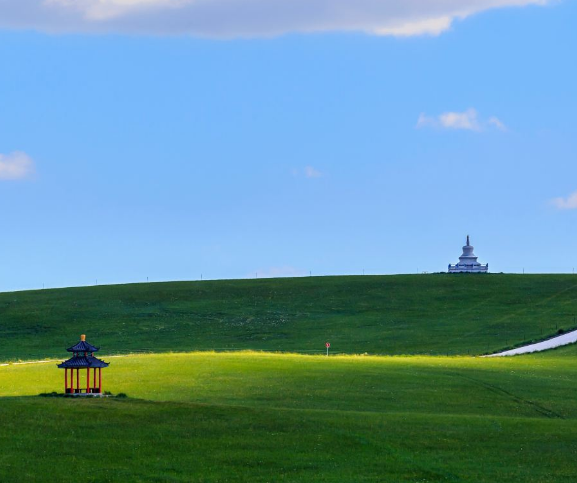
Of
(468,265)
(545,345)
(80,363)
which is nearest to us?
(80,363)

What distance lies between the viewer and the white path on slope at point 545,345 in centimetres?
7981

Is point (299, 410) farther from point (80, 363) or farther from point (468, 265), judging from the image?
point (468, 265)

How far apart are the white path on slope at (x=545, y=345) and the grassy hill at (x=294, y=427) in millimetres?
24075

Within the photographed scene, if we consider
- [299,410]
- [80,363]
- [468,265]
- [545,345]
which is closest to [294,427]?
[299,410]

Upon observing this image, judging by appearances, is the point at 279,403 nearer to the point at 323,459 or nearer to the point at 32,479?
the point at 323,459

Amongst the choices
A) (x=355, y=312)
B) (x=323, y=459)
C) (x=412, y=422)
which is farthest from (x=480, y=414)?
(x=355, y=312)

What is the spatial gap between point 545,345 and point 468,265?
201 ft

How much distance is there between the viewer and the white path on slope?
262 ft

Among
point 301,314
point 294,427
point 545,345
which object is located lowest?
point 294,427

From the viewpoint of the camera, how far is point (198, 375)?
174ft

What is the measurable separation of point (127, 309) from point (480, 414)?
73233 millimetres

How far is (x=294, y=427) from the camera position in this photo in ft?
124

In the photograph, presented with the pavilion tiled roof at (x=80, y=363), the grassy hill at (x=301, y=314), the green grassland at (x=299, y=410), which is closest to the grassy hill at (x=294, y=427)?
the green grassland at (x=299, y=410)

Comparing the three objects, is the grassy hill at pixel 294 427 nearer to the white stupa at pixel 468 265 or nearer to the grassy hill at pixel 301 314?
the grassy hill at pixel 301 314
